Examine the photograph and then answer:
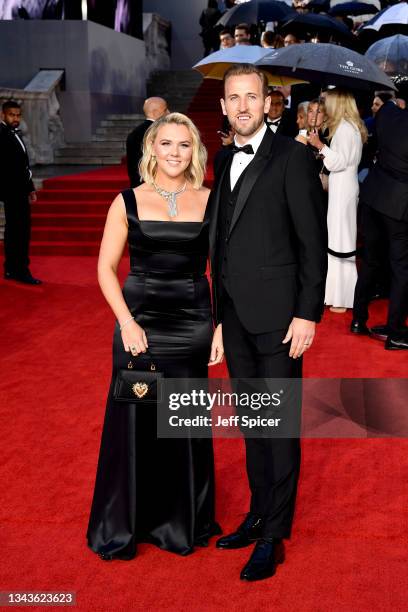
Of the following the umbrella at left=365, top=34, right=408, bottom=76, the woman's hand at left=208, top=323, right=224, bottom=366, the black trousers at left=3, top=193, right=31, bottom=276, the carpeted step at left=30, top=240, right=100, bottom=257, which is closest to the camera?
the woman's hand at left=208, top=323, right=224, bottom=366

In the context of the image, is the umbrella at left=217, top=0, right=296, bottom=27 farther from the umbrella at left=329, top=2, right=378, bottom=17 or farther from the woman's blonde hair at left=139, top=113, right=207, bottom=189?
the woman's blonde hair at left=139, top=113, right=207, bottom=189

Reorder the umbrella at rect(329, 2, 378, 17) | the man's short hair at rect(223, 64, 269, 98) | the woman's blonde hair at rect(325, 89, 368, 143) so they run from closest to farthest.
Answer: the man's short hair at rect(223, 64, 269, 98) < the woman's blonde hair at rect(325, 89, 368, 143) < the umbrella at rect(329, 2, 378, 17)

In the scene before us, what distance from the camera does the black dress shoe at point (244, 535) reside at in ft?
10.5

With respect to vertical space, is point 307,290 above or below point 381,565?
above

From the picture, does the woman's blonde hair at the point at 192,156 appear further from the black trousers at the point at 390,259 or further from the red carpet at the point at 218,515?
the black trousers at the point at 390,259

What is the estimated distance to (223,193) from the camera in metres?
2.99

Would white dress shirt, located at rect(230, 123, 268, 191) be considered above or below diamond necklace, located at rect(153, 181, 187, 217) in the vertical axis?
above

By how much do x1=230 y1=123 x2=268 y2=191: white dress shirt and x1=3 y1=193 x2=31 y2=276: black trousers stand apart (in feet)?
18.4

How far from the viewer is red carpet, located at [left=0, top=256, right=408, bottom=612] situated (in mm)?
2900

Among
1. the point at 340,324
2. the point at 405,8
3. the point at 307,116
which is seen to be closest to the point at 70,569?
the point at 340,324

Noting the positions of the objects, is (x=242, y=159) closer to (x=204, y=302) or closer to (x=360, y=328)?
(x=204, y=302)

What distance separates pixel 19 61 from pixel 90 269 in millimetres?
7488

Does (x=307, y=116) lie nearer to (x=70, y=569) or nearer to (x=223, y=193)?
(x=223, y=193)

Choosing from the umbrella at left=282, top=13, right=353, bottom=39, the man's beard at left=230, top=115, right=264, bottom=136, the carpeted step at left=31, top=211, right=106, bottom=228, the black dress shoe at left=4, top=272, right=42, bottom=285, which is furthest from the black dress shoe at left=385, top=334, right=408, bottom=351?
the carpeted step at left=31, top=211, right=106, bottom=228
